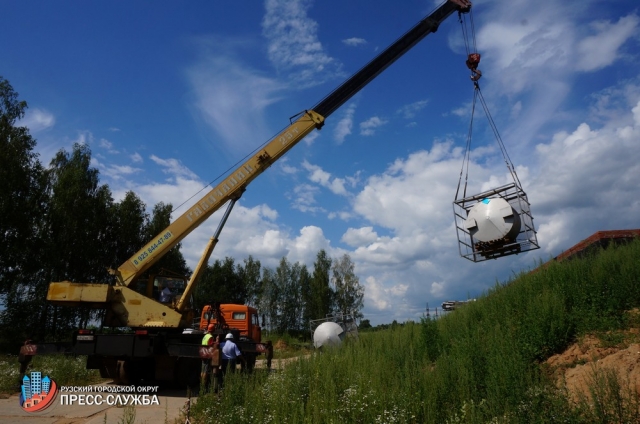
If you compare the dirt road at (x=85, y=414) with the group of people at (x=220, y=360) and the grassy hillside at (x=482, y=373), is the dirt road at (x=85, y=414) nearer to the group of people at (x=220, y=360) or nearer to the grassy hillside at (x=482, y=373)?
the group of people at (x=220, y=360)

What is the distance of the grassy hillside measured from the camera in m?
5.79

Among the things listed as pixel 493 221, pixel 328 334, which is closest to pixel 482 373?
pixel 493 221

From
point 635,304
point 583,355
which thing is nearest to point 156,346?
A: point 583,355

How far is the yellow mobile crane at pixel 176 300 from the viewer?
458 inches

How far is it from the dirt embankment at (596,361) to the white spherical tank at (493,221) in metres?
2.85

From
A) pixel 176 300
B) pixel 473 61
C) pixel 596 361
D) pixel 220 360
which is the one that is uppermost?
pixel 473 61

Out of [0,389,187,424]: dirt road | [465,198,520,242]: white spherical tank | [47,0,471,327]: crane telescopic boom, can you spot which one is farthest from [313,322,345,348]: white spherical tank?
[465,198,520,242]: white spherical tank

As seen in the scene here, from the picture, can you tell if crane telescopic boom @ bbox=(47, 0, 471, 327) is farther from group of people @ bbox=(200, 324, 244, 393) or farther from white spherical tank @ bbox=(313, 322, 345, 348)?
white spherical tank @ bbox=(313, 322, 345, 348)

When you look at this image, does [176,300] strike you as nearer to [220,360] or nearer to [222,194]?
[222,194]

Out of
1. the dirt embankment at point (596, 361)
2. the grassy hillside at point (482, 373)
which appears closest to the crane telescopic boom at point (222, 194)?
the grassy hillside at point (482, 373)

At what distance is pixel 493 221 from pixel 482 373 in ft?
13.1

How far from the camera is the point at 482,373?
732 centimetres

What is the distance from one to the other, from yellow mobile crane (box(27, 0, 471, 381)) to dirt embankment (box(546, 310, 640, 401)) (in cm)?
842

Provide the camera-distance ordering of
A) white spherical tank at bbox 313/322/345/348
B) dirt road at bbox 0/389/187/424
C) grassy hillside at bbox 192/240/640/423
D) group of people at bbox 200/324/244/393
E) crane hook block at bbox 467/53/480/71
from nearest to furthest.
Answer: grassy hillside at bbox 192/240/640/423 < dirt road at bbox 0/389/187/424 < group of people at bbox 200/324/244/393 < crane hook block at bbox 467/53/480/71 < white spherical tank at bbox 313/322/345/348
